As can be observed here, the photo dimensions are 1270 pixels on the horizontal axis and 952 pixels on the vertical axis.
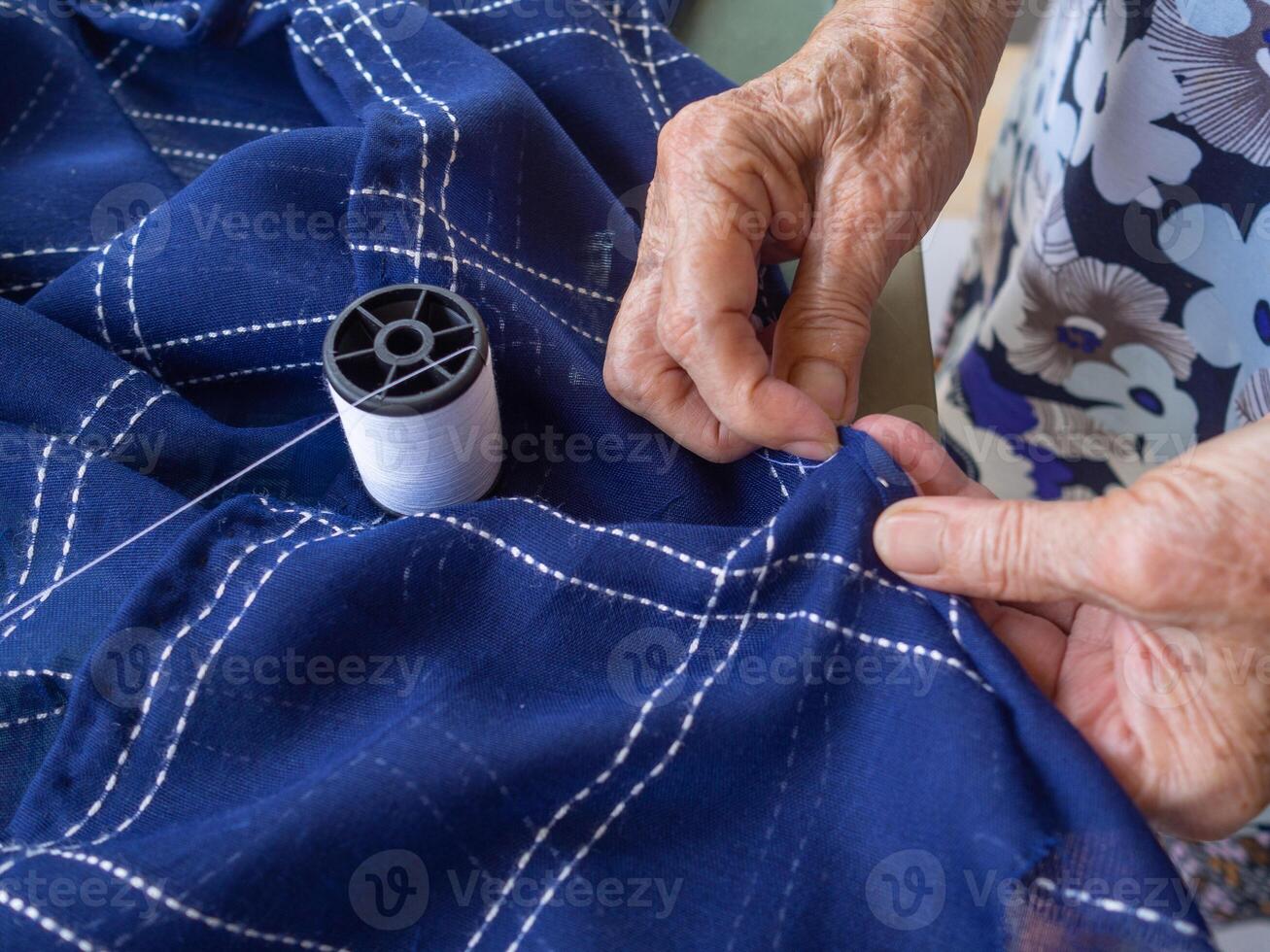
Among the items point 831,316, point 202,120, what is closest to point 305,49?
point 202,120

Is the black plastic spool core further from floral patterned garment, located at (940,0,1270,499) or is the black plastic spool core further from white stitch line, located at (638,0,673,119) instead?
floral patterned garment, located at (940,0,1270,499)

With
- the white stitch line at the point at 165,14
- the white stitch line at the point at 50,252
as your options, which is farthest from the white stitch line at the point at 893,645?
the white stitch line at the point at 165,14

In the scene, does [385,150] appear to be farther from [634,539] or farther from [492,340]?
[634,539]

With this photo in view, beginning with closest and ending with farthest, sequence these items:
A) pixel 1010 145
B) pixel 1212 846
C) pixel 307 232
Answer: pixel 307 232
pixel 1212 846
pixel 1010 145

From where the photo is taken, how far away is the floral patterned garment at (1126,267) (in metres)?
0.97

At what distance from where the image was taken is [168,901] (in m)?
0.56

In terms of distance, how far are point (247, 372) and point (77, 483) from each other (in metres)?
0.17

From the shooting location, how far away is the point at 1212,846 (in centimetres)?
139

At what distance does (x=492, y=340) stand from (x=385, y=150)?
19 centimetres

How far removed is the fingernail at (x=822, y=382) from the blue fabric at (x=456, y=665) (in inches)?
2.9

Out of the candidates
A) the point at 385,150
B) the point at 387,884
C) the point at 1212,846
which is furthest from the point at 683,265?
the point at 1212,846

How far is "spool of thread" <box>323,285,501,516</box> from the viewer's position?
656 millimetres

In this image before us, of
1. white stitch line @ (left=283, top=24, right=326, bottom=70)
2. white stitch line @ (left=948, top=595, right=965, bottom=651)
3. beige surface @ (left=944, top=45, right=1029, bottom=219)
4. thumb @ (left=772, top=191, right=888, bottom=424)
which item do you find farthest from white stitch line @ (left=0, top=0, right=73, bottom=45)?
beige surface @ (left=944, top=45, right=1029, bottom=219)

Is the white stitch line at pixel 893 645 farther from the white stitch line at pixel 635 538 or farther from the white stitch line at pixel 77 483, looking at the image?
the white stitch line at pixel 77 483
